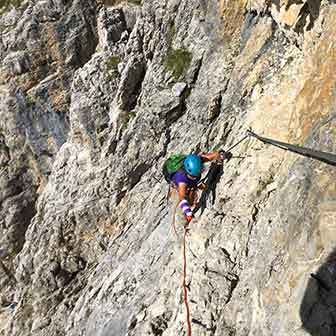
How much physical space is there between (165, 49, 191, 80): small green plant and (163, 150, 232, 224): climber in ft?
21.3

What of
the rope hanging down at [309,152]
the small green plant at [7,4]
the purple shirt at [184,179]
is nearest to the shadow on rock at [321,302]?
the rope hanging down at [309,152]

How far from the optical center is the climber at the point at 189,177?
1329 centimetres

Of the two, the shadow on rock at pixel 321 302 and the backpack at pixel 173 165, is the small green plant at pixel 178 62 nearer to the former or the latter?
the backpack at pixel 173 165

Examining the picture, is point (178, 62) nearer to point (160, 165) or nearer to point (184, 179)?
point (160, 165)

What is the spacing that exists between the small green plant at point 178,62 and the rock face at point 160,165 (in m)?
0.06

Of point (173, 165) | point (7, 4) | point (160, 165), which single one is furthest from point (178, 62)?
point (7, 4)

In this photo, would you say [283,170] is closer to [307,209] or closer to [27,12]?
[307,209]

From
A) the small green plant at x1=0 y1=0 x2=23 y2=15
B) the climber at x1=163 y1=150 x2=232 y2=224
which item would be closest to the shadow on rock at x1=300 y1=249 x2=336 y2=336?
the climber at x1=163 y1=150 x2=232 y2=224

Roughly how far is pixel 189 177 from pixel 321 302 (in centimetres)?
649

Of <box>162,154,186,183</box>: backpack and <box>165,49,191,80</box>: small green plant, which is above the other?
<box>165,49,191,80</box>: small green plant

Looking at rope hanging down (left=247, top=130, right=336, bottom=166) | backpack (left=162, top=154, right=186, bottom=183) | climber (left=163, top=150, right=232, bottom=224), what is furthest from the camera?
backpack (left=162, top=154, right=186, bottom=183)

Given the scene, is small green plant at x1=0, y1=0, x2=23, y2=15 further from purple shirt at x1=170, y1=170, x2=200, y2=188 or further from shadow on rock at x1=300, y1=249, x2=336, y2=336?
shadow on rock at x1=300, y1=249, x2=336, y2=336

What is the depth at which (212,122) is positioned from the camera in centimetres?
1688

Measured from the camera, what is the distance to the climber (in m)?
13.3
